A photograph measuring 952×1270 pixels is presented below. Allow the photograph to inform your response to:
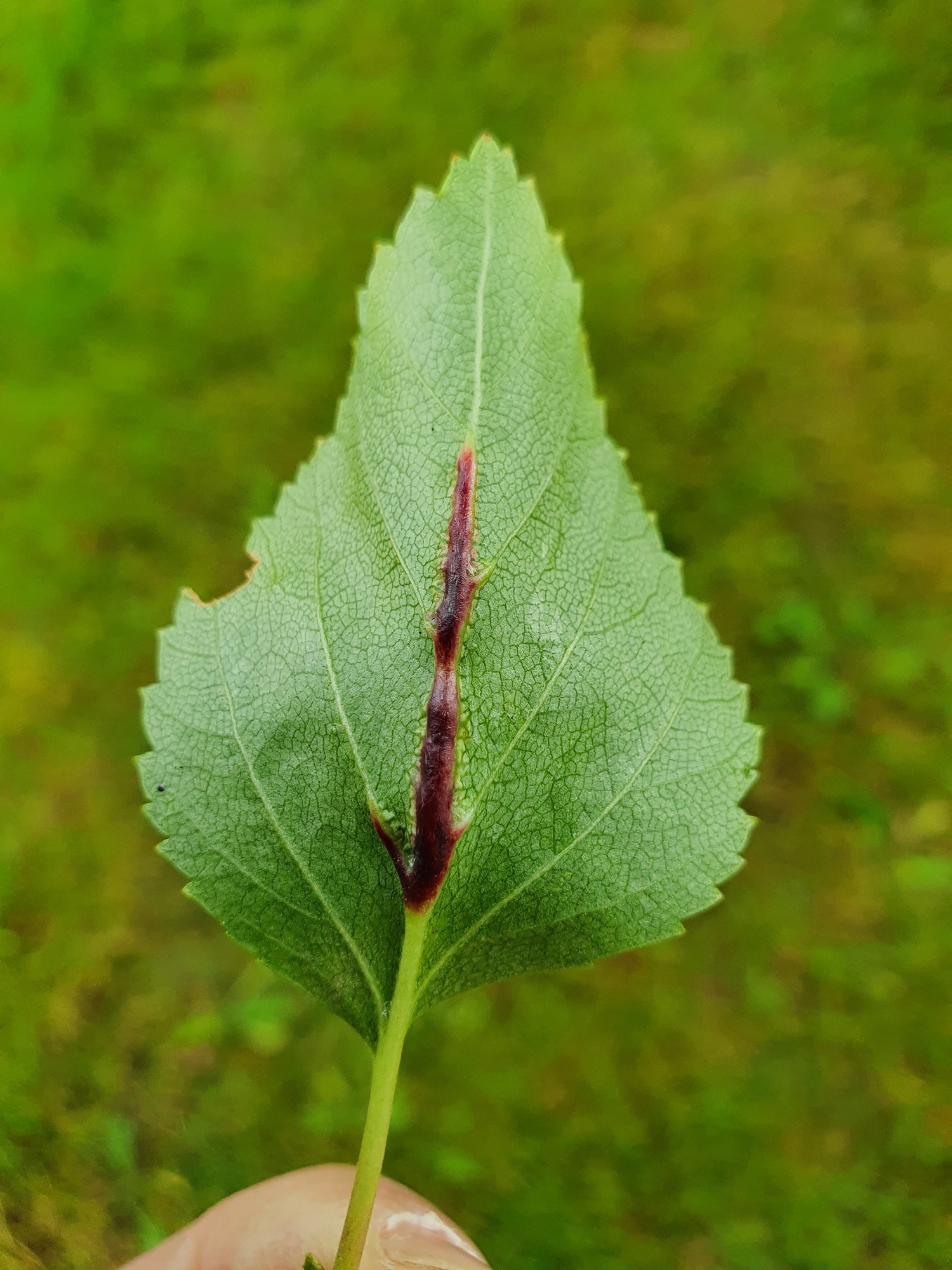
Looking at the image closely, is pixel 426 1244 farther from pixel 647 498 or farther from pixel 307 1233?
pixel 647 498

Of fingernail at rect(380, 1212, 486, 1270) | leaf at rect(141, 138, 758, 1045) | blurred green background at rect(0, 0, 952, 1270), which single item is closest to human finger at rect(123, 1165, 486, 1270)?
fingernail at rect(380, 1212, 486, 1270)

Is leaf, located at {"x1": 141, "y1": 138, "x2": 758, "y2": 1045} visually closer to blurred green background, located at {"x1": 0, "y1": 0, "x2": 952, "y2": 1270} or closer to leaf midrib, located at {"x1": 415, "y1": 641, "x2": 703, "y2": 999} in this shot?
leaf midrib, located at {"x1": 415, "y1": 641, "x2": 703, "y2": 999}

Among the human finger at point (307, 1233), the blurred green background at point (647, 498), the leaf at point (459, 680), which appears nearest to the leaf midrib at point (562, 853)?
the leaf at point (459, 680)

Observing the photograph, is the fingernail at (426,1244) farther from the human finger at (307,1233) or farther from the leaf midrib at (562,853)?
the leaf midrib at (562,853)

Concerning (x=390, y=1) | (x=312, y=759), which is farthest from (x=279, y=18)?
(x=312, y=759)

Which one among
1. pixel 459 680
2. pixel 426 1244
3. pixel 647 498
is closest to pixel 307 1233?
pixel 426 1244

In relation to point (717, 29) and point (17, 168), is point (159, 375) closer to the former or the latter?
point (17, 168)
